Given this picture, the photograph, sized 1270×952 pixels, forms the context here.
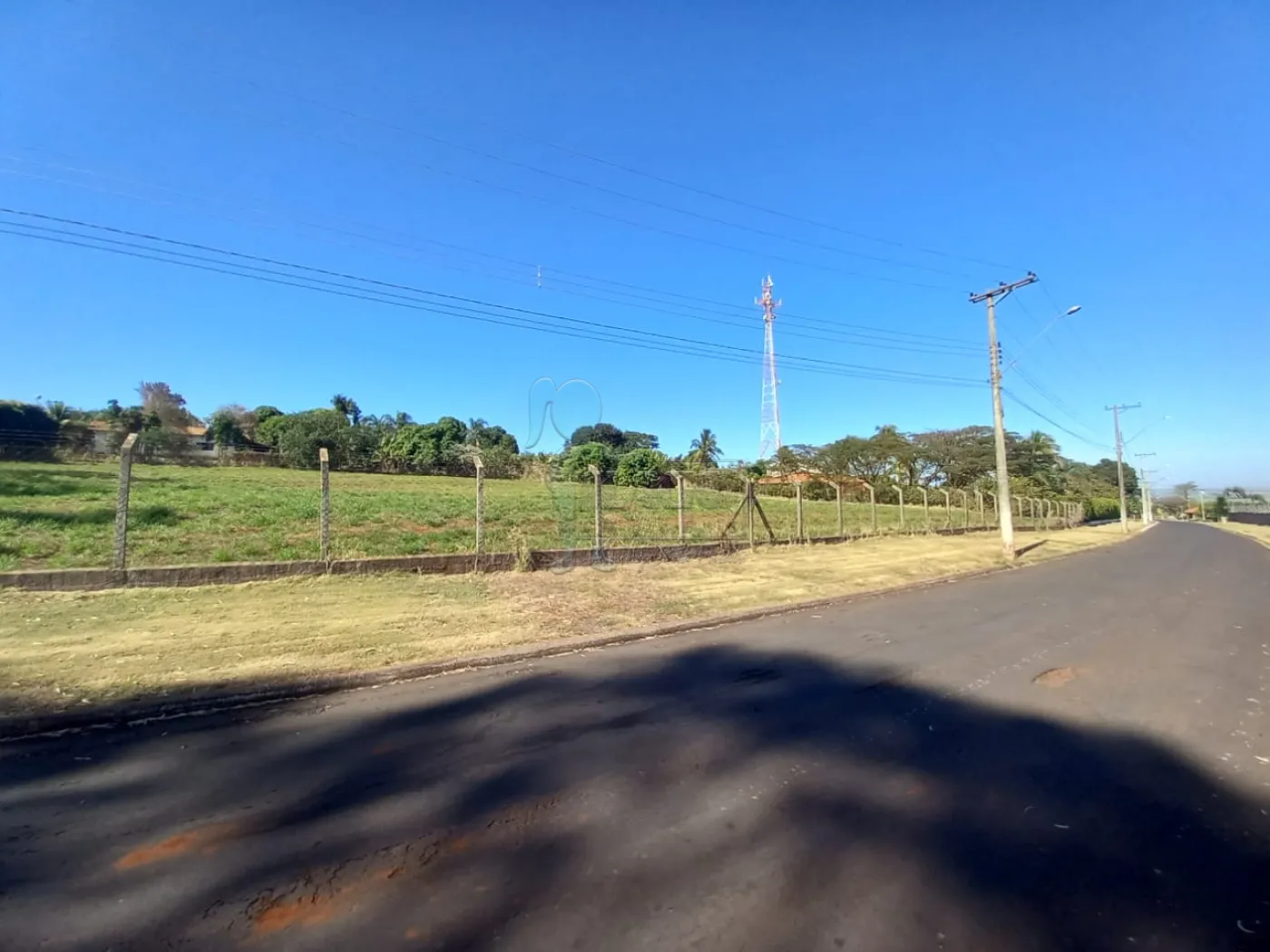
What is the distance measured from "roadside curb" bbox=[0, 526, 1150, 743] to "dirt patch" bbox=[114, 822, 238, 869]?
1.94 meters

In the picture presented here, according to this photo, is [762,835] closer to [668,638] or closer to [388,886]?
[388,886]

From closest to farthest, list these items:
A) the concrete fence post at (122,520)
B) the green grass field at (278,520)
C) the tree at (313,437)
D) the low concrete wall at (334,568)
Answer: the low concrete wall at (334,568), the concrete fence post at (122,520), the green grass field at (278,520), the tree at (313,437)

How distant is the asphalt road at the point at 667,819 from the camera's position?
231 cm

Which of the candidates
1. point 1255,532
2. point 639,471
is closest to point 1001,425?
point 639,471

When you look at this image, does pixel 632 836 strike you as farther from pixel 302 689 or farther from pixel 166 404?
pixel 166 404

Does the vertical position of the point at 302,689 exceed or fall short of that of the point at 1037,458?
it falls short

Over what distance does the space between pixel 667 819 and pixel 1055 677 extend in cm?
441

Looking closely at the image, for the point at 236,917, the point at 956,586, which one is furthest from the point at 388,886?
the point at 956,586

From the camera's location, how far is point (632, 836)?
2885mm

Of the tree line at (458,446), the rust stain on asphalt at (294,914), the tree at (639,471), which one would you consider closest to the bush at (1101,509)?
the tree line at (458,446)

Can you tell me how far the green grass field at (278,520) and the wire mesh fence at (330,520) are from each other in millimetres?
33

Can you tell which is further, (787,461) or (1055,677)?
(787,461)

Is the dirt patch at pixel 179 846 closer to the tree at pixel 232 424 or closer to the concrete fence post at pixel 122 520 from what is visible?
the concrete fence post at pixel 122 520

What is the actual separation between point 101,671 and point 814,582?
31.7 feet
